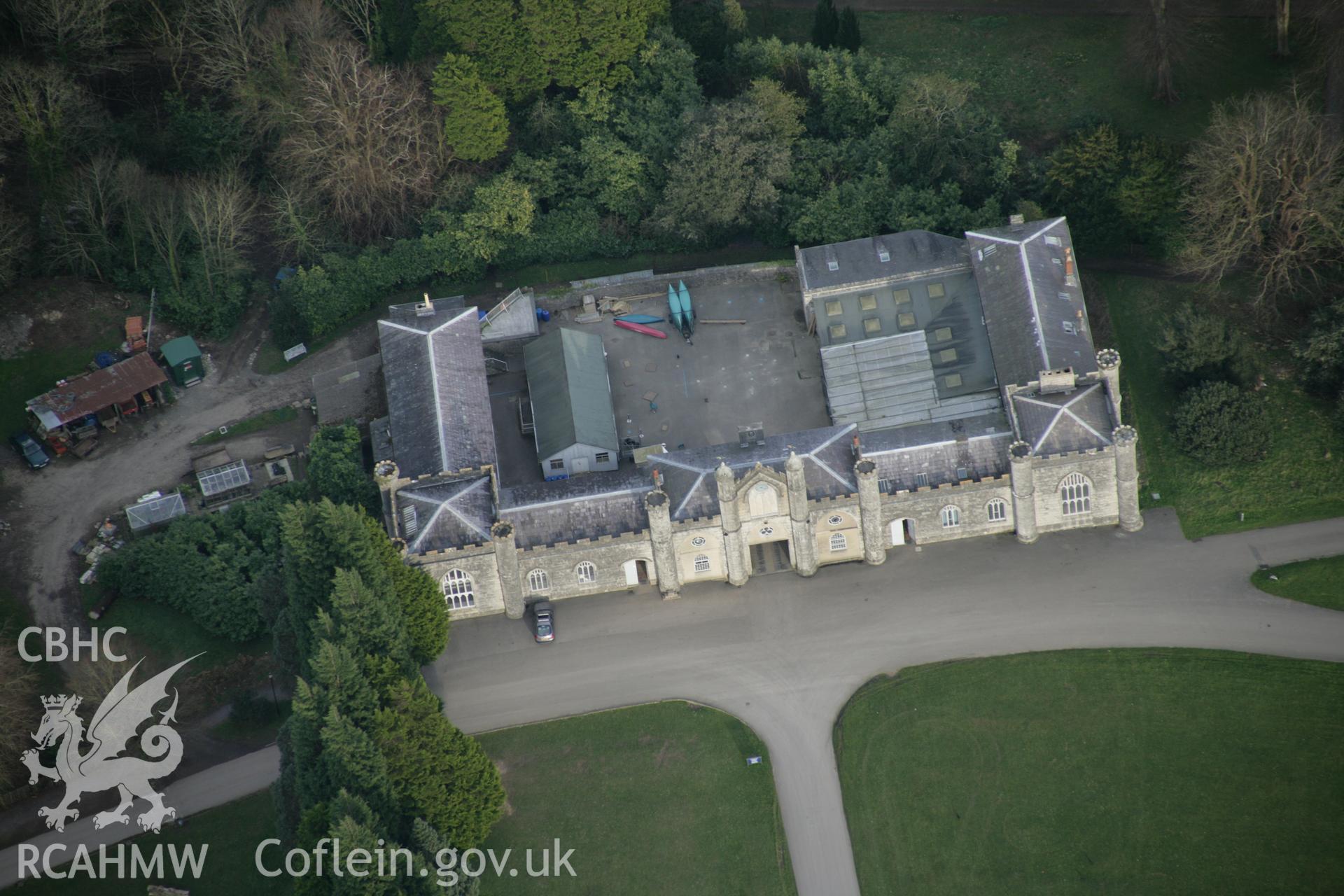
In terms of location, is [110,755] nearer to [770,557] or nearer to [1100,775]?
[770,557]

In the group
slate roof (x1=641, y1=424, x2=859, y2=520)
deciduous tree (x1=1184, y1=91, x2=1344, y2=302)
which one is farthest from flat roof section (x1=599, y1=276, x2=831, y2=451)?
A: deciduous tree (x1=1184, y1=91, x2=1344, y2=302)

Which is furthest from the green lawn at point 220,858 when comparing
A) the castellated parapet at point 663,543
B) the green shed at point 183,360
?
the green shed at point 183,360

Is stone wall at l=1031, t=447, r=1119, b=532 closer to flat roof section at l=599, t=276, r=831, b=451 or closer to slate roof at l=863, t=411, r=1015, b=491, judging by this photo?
slate roof at l=863, t=411, r=1015, b=491

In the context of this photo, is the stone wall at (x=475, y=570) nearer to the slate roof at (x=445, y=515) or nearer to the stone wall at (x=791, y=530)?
the stone wall at (x=791, y=530)

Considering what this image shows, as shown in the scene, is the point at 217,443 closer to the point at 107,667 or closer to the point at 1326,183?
the point at 107,667

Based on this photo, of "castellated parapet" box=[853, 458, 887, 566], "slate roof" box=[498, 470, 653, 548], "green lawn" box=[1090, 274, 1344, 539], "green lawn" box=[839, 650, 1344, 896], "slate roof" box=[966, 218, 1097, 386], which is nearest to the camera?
"green lawn" box=[839, 650, 1344, 896]

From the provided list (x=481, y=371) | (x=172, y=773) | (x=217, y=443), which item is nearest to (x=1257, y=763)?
(x=481, y=371)
